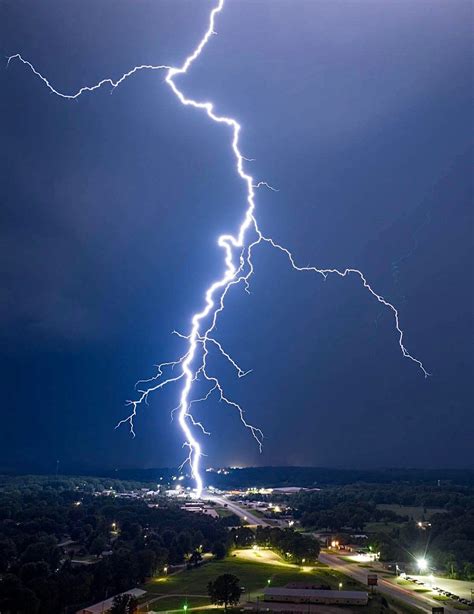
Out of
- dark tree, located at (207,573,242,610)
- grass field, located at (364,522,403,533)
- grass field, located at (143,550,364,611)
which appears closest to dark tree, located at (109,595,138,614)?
grass field, located at (143,550,364,611)

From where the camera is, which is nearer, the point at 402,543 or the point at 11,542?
the point at 11,542

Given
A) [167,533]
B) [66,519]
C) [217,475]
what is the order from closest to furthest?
[167,533] → [66,519] → [217,475]

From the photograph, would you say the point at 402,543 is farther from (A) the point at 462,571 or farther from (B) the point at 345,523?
(B) the point at 345,523

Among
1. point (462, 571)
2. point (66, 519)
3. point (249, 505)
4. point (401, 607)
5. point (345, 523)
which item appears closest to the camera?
point (401, 607)

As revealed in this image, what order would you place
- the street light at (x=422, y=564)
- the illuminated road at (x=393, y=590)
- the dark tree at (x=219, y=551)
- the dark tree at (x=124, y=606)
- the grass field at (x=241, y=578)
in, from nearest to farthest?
the dark tree at (x=124, y=606) < the illuminated road at (x=393, y=590) < the grass field at (x=241, y=578) < the street light at (x=422, y=564) < the dark tree at (x=219, y=551)

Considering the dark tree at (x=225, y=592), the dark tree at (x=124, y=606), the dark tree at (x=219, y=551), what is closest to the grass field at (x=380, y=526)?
the dark tree at (x=219, y=551)

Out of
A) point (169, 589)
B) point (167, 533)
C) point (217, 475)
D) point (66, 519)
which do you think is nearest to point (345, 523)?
point (167, 533)

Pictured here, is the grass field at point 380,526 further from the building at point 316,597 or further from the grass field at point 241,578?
the building at point 316,597

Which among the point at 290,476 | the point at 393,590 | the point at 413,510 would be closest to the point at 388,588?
the point at 393,590

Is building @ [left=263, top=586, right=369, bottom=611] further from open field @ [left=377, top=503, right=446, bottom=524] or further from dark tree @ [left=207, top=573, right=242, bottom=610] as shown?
open field @ [left=377, top=503, right=446, bottom=524]
